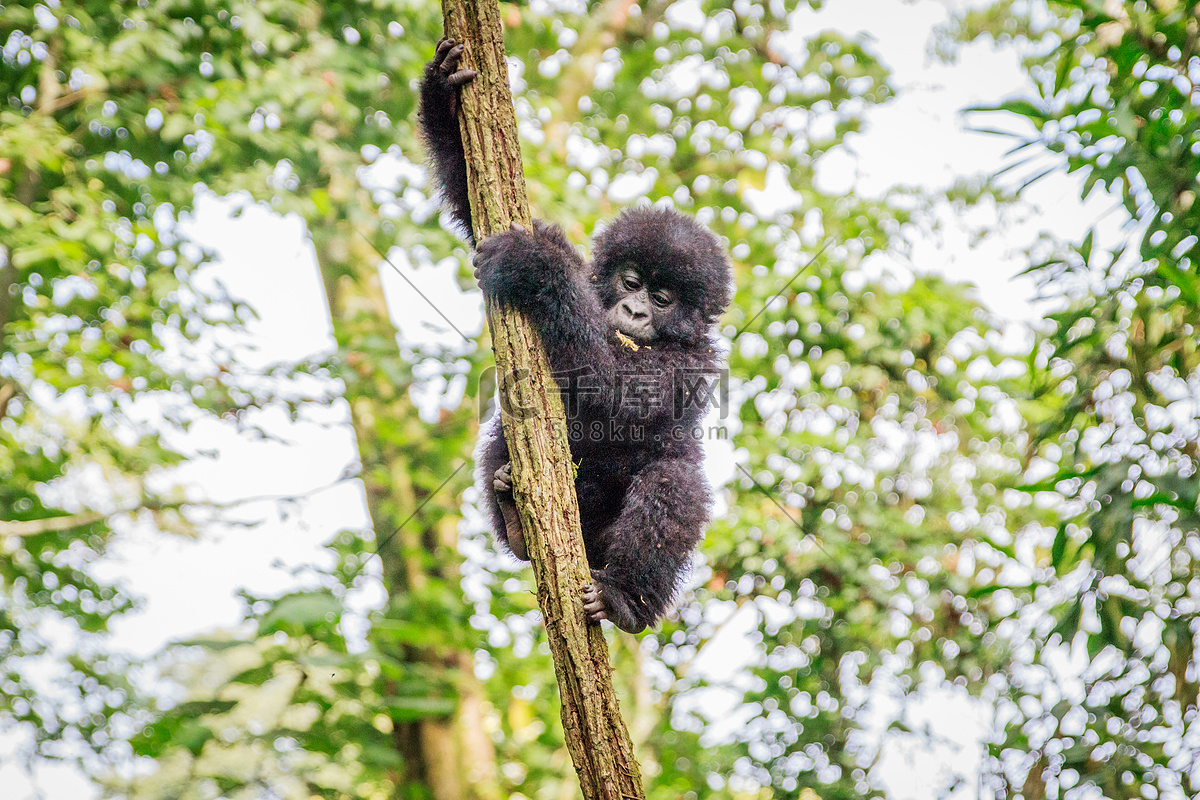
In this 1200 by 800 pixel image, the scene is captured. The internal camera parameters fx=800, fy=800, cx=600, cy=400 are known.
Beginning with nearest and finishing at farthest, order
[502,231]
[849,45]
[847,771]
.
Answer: [502,231], [847,771], [849,45]

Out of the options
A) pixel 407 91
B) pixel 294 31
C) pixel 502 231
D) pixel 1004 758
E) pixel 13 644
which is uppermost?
pixel 294 31

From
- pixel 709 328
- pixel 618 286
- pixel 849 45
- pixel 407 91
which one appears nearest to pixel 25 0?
pixel 407 91

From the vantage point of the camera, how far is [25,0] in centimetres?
557

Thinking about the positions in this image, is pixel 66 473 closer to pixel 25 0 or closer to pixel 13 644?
pixel 13 644

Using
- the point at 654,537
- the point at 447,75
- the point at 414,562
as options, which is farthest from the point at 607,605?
the point at 414,562

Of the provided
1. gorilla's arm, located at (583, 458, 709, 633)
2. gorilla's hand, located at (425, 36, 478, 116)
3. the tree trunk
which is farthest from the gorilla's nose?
the tree trunk

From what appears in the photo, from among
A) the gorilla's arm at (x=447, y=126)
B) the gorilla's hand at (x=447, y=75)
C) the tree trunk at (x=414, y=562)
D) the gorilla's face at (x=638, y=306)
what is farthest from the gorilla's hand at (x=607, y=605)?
the tree trunk at (x=414, y=562)

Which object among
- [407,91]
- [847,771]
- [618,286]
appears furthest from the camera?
[407,91]

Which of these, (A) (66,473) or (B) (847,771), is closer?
(B) (847,771)

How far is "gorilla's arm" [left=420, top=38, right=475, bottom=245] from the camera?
295 centimetres

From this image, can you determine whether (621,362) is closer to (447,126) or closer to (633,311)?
(633,311)

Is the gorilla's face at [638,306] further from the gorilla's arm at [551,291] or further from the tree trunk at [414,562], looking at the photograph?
the tree trunk at [414,562]

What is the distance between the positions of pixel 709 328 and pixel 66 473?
20.4 feet

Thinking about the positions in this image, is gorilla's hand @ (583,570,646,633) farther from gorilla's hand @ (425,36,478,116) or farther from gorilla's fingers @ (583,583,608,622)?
gorilla's hand @ (425,36,478,116)
